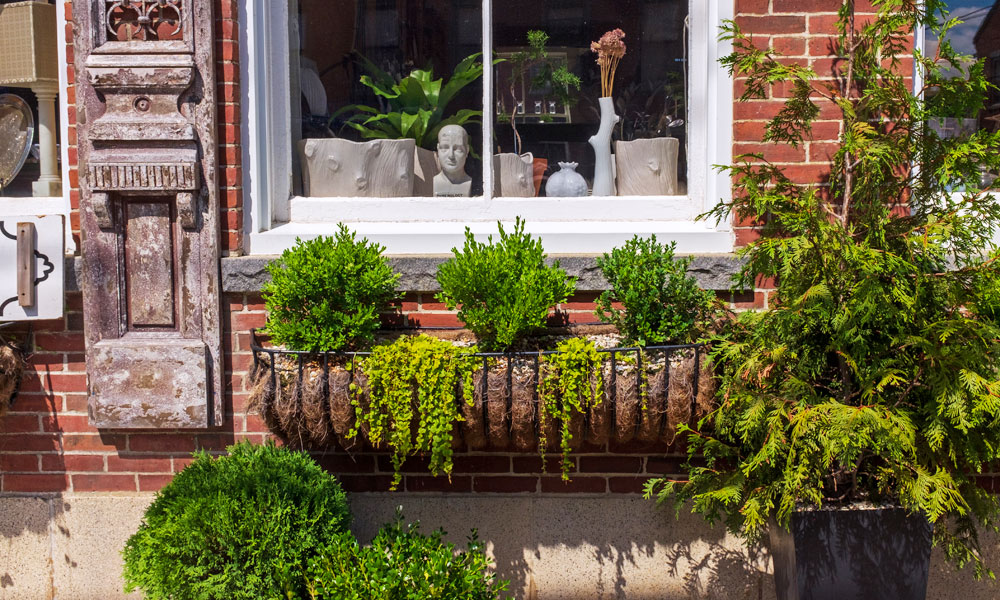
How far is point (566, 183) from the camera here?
3920 millimetres

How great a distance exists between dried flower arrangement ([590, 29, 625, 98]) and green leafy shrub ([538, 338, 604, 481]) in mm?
1204

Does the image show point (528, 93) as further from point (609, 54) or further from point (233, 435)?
point (233, 435)

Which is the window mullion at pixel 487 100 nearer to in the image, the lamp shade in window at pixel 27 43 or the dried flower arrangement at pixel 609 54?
the dried flower arrangement at pixel 609 54

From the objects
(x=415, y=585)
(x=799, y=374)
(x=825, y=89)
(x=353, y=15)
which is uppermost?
(x=353, y=15)

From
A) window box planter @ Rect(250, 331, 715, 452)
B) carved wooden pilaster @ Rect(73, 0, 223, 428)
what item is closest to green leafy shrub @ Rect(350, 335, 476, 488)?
window box planter @ Rect(250, 331, 715, 452)

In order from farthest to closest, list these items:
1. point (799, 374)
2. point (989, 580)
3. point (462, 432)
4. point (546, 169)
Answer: point (546, 169) → point (989, 580) → point (462, 432) → point (799, 374)

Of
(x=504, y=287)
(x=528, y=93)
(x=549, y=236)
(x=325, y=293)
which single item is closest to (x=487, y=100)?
(x=528, y=93)

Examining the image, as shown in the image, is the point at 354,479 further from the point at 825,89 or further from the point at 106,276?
the point at 825,89

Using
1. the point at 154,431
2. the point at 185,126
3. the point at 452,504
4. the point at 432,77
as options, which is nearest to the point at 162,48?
the point at 185,126

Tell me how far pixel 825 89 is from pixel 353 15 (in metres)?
1.93

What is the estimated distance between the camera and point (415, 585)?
9.77 ft

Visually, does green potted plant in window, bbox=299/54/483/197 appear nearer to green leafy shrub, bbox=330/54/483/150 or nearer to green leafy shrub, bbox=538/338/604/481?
green leafy shrub, bbox=330/54/483/150

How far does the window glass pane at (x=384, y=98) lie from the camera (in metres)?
3.88

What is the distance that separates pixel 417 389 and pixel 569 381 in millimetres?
540
